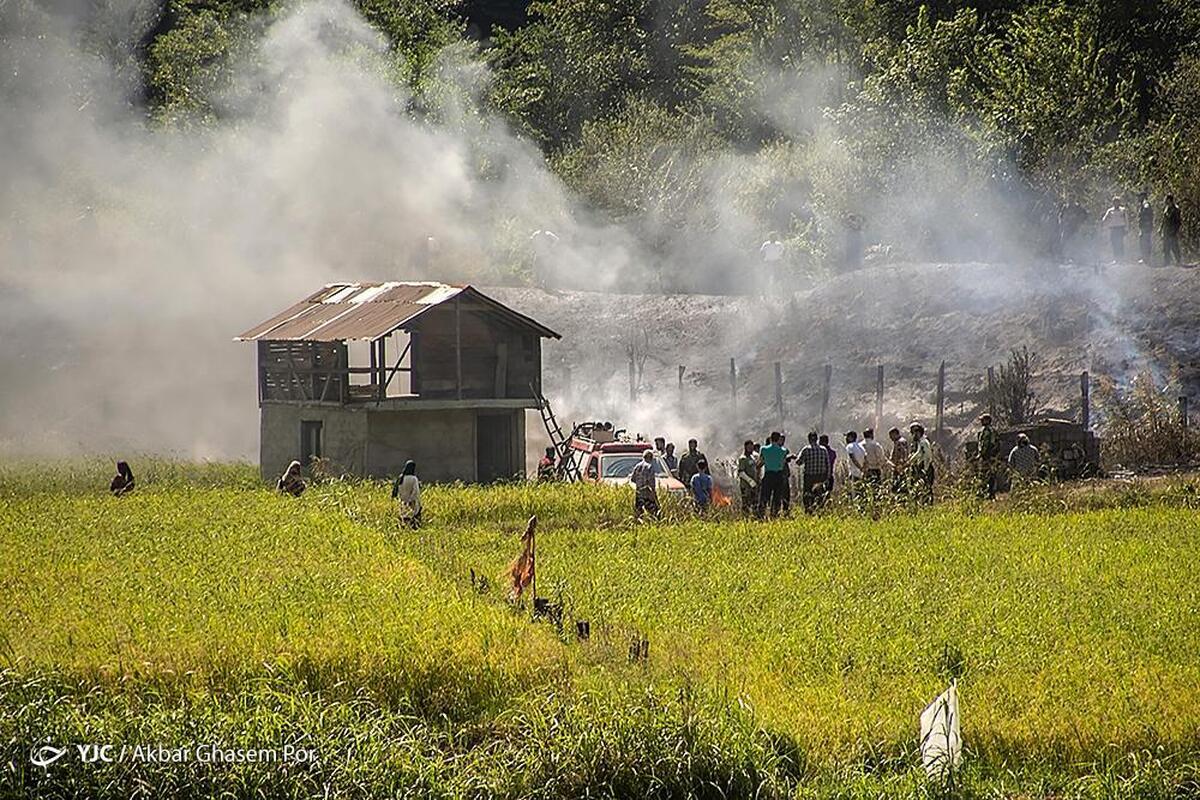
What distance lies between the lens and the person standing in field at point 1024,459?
90.1ft

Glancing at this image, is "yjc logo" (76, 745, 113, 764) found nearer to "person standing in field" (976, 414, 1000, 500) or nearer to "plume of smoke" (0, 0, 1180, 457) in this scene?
"person standing in field" (976, 414, 1000, 500)

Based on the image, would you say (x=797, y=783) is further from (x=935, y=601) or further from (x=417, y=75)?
(x=417, y=75)

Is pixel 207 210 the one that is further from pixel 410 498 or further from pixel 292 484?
pixel 410 498

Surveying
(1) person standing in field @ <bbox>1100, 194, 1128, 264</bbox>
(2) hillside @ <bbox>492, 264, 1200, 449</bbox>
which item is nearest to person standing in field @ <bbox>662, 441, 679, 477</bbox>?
(2) hillside @ <bbox>492, 264, 1200, 449</bbox>

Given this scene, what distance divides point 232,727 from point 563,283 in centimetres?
4795

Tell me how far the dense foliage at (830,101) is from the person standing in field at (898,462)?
2116 cm

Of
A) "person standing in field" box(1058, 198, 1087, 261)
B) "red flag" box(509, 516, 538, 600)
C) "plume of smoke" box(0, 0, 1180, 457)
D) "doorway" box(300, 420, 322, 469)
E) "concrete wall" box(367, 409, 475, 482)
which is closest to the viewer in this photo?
"red flag" box(509, 516, 538, 600)

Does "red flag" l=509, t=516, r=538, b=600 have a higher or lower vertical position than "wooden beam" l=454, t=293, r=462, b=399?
lower

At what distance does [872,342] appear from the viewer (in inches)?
1711

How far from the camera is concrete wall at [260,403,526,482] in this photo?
1350 inches

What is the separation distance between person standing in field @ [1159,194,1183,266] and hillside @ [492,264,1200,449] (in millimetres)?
1314

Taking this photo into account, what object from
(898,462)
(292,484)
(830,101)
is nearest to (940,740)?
(898,462)

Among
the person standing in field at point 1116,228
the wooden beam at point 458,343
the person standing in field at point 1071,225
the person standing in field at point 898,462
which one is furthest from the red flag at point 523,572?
the person standing in field at point 1071,225

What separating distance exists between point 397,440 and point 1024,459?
1370cm
